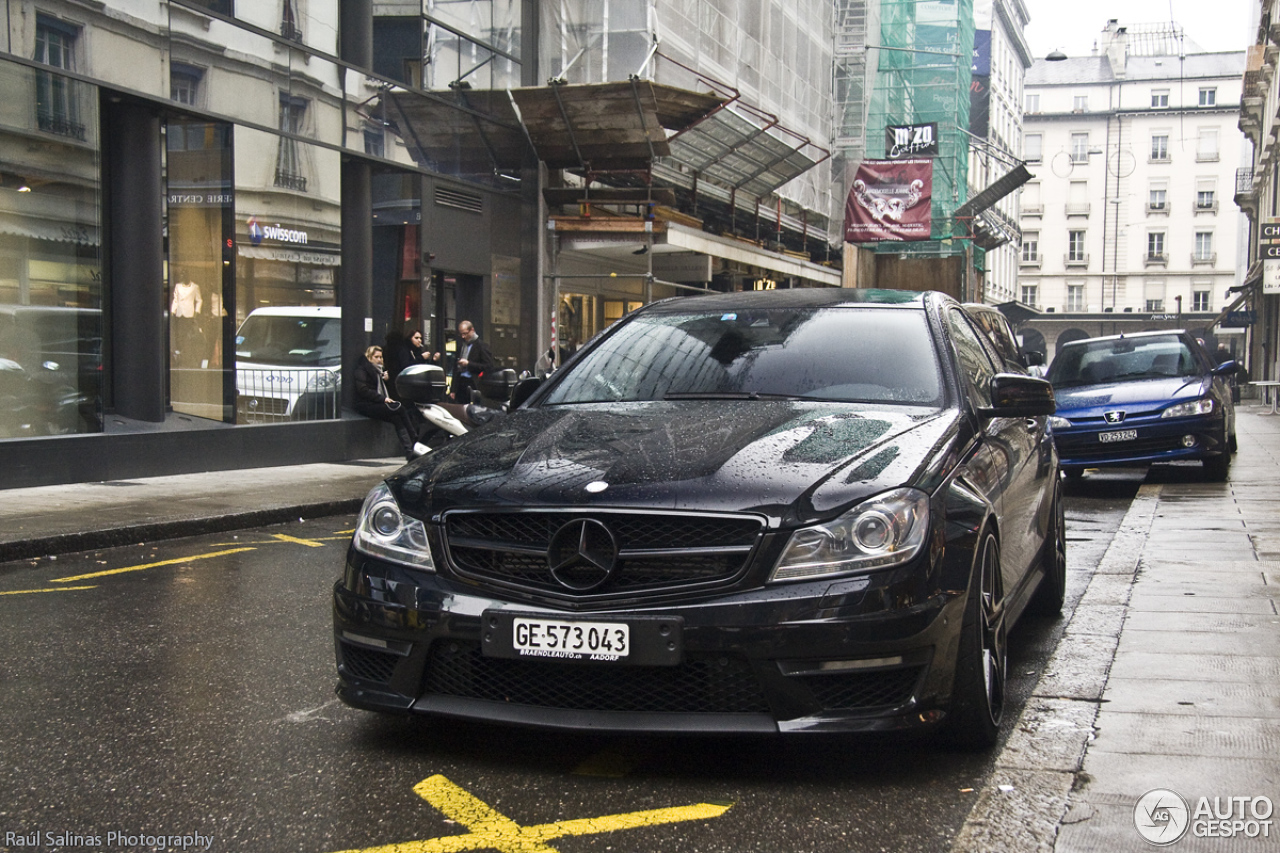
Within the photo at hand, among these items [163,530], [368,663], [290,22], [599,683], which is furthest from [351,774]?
[290,22]

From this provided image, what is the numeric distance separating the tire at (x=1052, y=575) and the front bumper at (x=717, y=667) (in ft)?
8.38

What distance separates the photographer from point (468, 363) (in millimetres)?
16484

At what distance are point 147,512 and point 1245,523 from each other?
8.14 meters

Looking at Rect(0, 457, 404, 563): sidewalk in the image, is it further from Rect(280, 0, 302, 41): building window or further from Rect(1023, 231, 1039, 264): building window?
Rect(1023, 231, 1039, 264): building window

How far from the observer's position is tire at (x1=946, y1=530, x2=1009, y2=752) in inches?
150

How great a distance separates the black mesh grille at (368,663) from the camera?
12.8 feet

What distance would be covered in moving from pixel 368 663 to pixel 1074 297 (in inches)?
3826

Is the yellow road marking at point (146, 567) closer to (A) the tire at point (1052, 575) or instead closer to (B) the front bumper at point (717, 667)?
(B) the front bumper at point (717, 667)

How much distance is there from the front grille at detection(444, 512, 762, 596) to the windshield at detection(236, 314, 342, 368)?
463 inches

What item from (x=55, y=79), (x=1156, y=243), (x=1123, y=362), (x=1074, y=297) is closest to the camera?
(x=55, y=79)

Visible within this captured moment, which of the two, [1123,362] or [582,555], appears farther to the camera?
[1123,362]

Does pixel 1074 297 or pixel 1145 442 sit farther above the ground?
pixel 1074 297

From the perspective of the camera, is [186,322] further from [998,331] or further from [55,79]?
[998,331]

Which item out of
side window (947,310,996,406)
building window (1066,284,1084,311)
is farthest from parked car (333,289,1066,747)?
building window (1066,284,1084,311)
